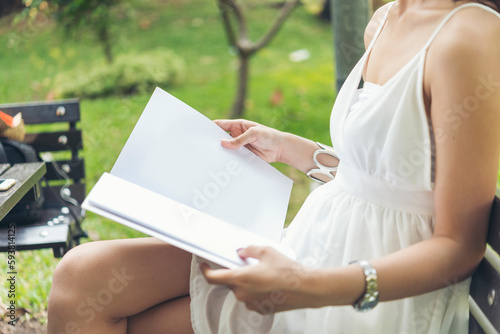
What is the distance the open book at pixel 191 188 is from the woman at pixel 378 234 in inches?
2.3

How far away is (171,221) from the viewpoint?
1124 mm

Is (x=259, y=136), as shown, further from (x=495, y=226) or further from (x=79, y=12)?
(x=79, y=12)

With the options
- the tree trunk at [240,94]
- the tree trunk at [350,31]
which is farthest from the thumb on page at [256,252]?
the tree trunk at [240,94]

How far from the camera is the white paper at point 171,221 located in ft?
3.49

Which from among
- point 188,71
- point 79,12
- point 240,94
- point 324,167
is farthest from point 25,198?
point 188,71

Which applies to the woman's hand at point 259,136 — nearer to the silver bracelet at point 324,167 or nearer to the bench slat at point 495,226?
the silver bracelet at point 324,167

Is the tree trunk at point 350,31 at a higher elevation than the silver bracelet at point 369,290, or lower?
lower

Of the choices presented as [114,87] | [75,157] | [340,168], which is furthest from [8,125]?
[114,87]

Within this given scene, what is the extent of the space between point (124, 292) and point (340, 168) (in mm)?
574

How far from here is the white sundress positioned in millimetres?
1151

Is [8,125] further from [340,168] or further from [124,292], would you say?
[340,168]

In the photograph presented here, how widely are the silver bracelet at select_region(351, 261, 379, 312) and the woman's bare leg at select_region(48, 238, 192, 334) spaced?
424 millimetres

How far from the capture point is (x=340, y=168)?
1.39 meters

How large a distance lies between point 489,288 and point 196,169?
665mm
